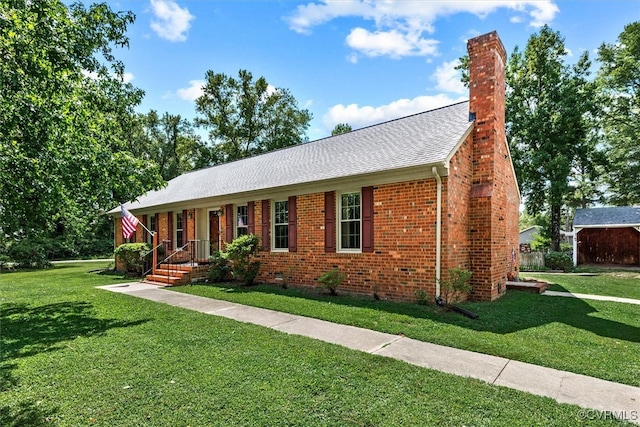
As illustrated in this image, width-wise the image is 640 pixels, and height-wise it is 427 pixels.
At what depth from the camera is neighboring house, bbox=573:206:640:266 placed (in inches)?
735

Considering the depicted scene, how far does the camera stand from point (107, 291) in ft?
33.6

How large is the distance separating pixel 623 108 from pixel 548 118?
24.9 feet

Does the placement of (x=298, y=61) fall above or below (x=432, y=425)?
above

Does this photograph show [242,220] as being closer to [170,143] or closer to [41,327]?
[41,327]

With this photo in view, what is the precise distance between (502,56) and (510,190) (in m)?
3.97

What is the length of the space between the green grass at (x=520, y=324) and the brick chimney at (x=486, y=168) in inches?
29.9

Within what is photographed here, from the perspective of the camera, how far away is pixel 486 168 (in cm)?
843

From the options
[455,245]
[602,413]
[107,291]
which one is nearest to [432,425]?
[602,413]

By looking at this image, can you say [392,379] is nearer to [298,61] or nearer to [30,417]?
[30,417]

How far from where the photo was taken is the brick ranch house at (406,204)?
7531 mm

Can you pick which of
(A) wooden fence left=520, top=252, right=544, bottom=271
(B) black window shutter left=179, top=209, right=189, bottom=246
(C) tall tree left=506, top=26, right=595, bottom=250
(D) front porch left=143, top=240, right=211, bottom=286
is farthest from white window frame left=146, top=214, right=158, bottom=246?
(C) tall tree left=506, top=26, right=595, bottom=250

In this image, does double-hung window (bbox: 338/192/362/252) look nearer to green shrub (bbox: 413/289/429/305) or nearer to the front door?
green shrub (bbox: 413/289/429/305)

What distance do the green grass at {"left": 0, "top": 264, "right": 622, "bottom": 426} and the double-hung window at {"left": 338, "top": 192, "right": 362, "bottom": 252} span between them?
3.92 meters

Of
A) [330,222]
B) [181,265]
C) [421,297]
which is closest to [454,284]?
[421,297]
